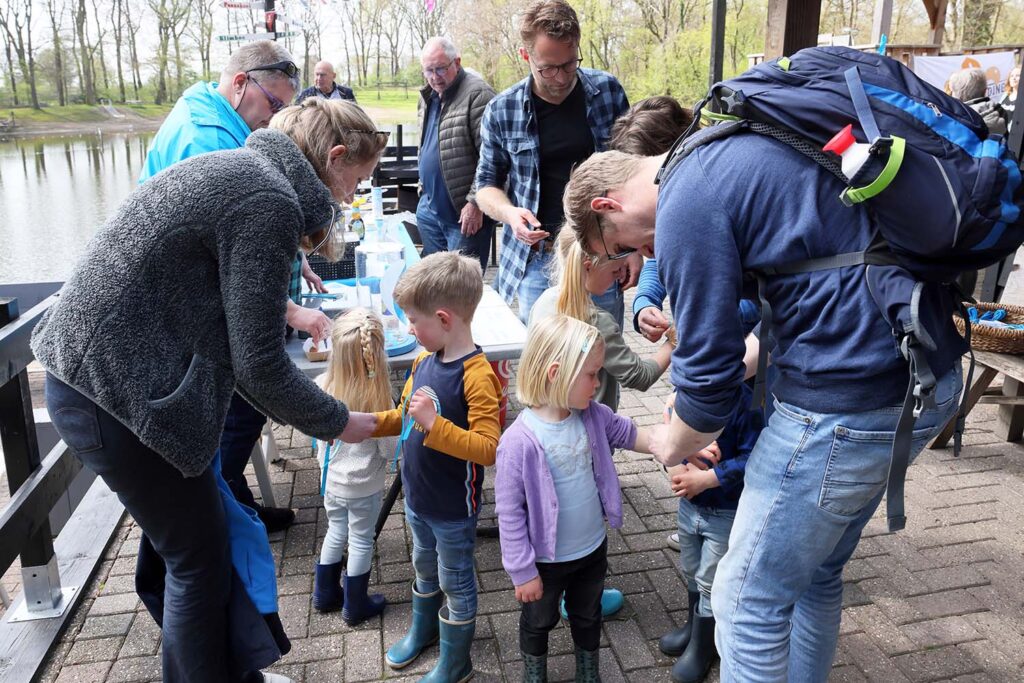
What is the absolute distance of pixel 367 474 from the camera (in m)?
2.45

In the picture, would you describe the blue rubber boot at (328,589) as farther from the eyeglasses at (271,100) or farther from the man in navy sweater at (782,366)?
the eyeglasses at (271,100)

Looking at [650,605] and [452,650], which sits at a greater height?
[452,650]

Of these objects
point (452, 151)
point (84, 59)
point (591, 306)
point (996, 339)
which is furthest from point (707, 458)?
point (84, 59)

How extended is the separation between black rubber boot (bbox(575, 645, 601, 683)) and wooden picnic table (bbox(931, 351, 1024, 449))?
2.31 metres

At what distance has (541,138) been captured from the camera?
3.14 m

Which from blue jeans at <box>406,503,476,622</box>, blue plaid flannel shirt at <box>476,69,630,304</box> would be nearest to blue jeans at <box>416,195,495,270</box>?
blue plaid flannel shirt at <box>476,69,630,304</box>

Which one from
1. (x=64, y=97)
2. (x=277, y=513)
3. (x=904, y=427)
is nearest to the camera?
(x=904, y=427)

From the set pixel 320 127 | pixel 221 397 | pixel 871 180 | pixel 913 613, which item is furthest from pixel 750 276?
pixel 913 613

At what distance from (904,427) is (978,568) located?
78.0 inches

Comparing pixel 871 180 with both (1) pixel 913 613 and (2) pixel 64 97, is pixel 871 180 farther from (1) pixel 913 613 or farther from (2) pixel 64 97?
(2) pixel 64 97

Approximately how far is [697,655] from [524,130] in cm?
210

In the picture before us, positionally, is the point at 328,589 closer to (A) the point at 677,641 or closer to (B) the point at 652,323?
(A) the point at 677,641

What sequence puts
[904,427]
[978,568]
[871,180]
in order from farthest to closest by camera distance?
[978,568]
[904,427]
[871,180]

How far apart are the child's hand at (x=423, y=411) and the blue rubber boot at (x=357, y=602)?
2.81 ft
